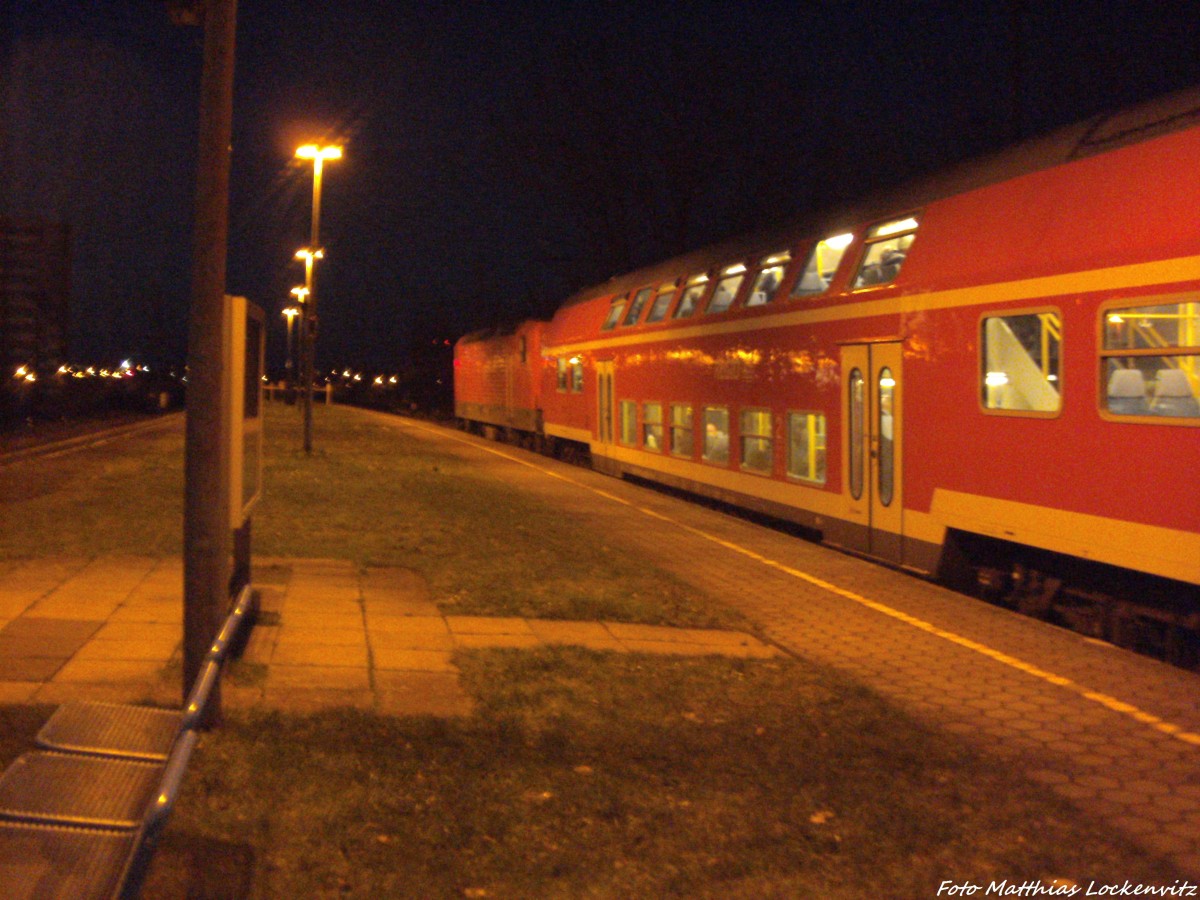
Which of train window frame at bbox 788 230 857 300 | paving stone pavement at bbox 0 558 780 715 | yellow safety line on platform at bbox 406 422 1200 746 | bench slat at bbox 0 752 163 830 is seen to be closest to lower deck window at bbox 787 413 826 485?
yellow safety line on platform at bbox 406 422 1200 746

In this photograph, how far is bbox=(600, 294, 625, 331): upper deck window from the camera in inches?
875

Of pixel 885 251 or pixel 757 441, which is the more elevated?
pixel 885 251

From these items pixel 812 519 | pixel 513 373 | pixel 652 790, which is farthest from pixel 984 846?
pixel 513 373

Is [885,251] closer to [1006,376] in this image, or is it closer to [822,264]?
[822,264]

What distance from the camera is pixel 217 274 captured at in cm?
611

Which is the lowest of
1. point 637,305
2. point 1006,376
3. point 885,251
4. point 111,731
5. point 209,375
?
point 111,731

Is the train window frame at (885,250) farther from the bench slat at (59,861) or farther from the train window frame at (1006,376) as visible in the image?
the bench slat at (59,861)

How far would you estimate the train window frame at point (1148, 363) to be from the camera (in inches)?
305

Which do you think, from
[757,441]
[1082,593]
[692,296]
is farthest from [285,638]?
[692,296]

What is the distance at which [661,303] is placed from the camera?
65.2 ft

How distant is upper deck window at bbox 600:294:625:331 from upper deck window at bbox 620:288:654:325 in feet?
1.64

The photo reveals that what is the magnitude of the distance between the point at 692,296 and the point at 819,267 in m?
4.62

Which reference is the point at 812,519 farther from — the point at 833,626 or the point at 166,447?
the point at 166,447

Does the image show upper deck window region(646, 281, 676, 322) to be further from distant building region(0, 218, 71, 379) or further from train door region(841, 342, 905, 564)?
distant building region(0, 218, 71, 379)
